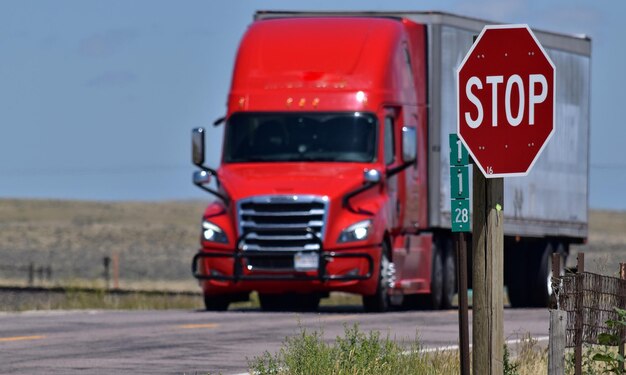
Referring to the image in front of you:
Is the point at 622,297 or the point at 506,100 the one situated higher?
the point at 506,100

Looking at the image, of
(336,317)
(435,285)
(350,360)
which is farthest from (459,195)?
(435,285)

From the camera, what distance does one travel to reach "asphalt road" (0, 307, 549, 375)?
16.2 metres

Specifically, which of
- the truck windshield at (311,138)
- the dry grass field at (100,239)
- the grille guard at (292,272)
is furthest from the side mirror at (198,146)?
the dry grass field at (100,239)

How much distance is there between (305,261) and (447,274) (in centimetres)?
465

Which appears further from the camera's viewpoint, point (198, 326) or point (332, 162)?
point (332, 162)

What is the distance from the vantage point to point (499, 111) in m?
10.6

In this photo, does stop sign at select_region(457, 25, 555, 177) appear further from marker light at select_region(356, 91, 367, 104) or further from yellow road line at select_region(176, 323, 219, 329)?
marker light at select_region(356, 91, 367, 104)

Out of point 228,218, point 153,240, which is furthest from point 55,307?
point 153,240

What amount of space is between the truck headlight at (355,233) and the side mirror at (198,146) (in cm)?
231

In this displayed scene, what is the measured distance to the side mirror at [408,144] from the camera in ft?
83.5

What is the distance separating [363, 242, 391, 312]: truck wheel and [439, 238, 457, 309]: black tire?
2841 millimetres

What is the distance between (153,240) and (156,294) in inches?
2316

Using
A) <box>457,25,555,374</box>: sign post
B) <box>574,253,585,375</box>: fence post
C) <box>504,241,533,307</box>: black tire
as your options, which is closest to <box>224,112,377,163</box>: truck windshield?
<box>504,241,533,307</box>: black tire

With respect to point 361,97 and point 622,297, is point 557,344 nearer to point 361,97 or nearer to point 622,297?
point 622,297
